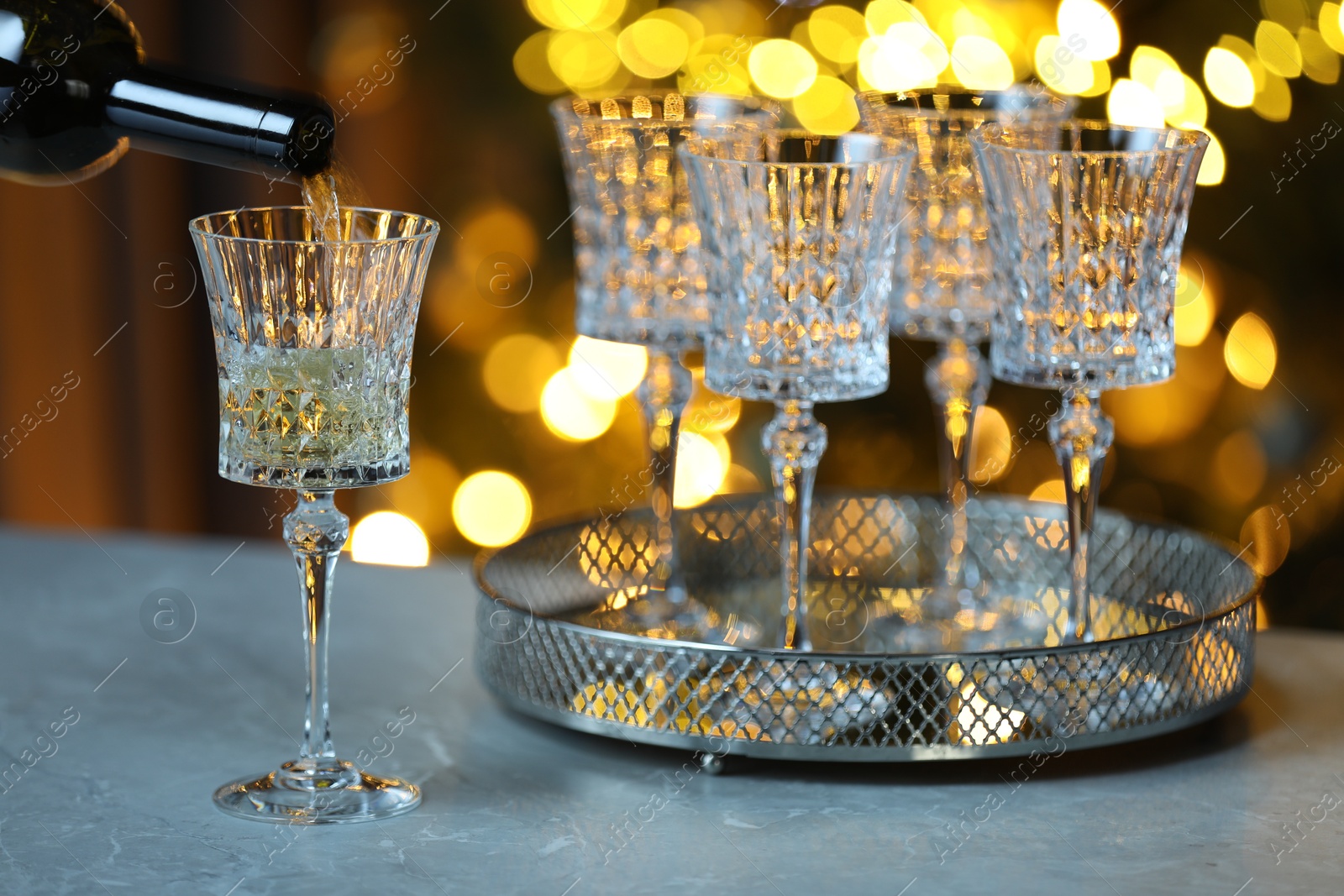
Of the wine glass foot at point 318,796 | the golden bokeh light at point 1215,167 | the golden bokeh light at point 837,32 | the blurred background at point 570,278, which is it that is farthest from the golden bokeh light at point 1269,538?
the wine glass foot at point 318,796

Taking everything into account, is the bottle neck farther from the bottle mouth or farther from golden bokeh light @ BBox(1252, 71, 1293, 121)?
golden bokeh light @ BBox(1252, 71, 1293, 121)

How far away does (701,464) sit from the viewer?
2709 millimetres

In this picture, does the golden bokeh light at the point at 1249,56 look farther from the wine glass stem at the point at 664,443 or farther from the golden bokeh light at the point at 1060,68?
the wine glass stem at the point at 664,443

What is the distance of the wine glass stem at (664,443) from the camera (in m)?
1.56

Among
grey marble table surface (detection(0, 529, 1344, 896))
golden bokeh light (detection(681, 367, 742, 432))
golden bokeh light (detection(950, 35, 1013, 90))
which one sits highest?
golden bokeh light (detection(950, 35, 1013, 90))

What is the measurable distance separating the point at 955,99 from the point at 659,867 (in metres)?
0.78

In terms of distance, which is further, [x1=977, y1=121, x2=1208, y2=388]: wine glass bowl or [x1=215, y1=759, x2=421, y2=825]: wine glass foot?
[x1=977, y1=121, x2=1208, y2=388]: wine glass bowl

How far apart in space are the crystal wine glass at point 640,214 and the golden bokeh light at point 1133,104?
106 cm

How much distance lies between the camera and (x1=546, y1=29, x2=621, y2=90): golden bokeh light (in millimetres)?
2639

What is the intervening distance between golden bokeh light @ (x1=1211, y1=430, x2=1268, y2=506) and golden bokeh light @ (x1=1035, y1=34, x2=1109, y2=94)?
0.55m

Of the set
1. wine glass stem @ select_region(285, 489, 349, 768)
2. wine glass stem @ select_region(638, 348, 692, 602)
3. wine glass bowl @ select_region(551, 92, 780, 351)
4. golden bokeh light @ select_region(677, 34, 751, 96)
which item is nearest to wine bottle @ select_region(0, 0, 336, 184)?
wine glass stem @ select_region(285, 489, 349, 768)

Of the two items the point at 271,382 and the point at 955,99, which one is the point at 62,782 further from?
the point at 955,99

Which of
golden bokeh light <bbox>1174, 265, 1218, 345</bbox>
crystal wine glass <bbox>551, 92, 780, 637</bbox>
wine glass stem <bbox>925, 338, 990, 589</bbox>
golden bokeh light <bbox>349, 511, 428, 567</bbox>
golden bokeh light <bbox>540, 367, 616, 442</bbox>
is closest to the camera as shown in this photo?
crystal wine glass <bbox>551, 92, 780, 637</bbox>

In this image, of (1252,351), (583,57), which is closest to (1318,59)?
(1252,351)
